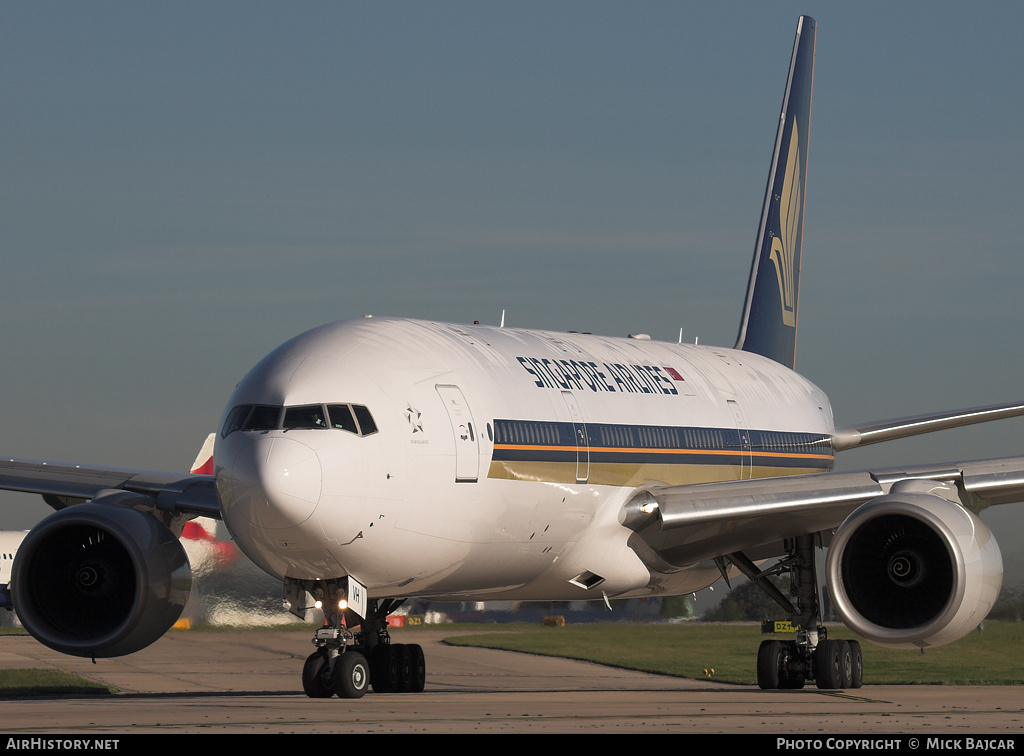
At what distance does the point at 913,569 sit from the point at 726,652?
14.1 metres

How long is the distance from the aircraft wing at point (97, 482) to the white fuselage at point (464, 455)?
3.52 m

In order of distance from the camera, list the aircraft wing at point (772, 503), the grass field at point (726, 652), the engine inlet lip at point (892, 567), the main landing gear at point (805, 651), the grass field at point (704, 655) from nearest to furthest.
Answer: the engine inlet lip at point (892, 567) < the aircraft wing at point (772, 503) < the main landing gear at point (805, 651) < the grass field at point (704, 655) < the grass field at point (726, 652)

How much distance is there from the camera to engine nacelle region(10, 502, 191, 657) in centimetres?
1822

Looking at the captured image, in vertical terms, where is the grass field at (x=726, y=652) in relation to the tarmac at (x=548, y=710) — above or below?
below

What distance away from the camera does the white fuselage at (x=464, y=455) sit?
15.4 meters

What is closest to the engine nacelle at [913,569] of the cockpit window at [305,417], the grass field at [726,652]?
the cockpit window at [305,417]

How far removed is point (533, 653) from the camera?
3234cm

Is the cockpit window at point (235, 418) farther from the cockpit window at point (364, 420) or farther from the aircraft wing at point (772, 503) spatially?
the aircraft wing at point (772, 503)

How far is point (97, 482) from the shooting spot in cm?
2042

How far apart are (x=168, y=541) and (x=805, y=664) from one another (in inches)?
325

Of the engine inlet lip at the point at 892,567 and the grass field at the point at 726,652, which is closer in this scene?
the engine inlet lip at the point at 892,567

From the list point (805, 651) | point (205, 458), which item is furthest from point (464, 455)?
point (205, 458)
